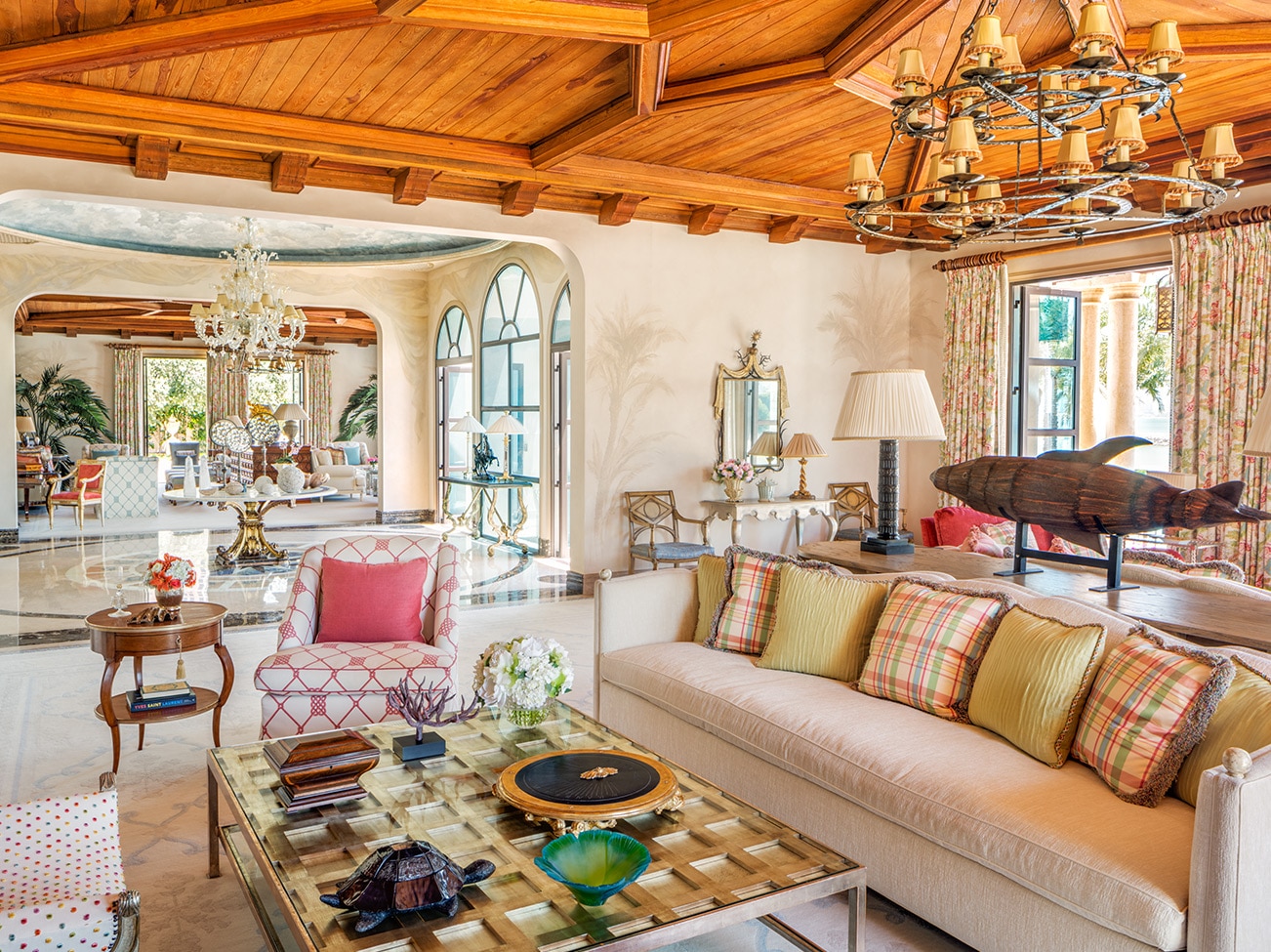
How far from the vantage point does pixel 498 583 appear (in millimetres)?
7703

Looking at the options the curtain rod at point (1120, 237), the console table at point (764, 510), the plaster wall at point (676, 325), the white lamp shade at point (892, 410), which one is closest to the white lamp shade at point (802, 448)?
the console table at point (764, 510)

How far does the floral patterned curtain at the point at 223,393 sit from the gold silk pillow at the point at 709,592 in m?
16.1

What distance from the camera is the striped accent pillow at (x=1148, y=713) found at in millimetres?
2221

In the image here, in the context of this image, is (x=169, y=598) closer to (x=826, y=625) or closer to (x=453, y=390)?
(x=826, y=625)

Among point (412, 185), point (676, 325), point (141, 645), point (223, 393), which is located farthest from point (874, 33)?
point (223, 393)

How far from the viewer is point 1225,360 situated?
5.82 meters

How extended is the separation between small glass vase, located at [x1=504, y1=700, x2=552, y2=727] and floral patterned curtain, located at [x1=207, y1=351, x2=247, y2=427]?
16.8 m

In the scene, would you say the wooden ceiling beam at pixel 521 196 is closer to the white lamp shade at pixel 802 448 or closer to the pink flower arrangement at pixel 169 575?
the white lamp shade at pixel 802 448

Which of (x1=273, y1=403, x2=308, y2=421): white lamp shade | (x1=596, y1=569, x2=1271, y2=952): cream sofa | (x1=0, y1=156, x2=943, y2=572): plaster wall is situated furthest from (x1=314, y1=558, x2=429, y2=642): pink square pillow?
(x1=273, y1=403, x2=308, y2=421): white lamp shade

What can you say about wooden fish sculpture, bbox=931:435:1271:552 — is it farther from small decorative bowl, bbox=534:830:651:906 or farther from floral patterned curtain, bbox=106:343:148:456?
floral patterned curtain, bbox=106:343:148:456

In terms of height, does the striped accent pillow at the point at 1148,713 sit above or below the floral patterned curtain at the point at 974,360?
below

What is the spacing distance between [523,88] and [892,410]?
8.65ft

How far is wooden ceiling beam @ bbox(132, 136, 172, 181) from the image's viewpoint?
5.25 metres

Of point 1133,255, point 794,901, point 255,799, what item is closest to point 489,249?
point 1133,255
